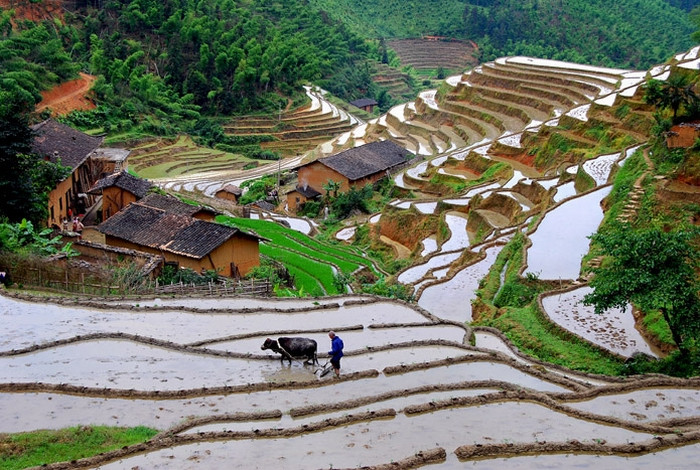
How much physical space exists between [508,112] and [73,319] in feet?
120

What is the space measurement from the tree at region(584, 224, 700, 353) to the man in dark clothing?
4944mm

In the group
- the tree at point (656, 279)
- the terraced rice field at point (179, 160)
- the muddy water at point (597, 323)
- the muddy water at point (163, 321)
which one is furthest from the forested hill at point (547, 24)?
the tree at point (656, 279)

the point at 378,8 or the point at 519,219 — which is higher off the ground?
the point at 378,8

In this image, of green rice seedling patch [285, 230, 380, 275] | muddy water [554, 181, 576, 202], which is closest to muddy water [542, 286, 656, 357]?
muddy water [554, 181, 576, 202]

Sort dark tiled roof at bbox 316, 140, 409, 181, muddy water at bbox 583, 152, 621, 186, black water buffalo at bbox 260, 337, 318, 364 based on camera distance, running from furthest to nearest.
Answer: dark tiled roof at bbox 316, 140, 409, 181, muddy water at bbox 583, 152, 621, 186, black water buffalo at bbox 260, 337, 318, 364

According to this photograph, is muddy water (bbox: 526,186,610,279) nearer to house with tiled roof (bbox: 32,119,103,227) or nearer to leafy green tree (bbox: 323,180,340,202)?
house with tiled roof (bbox: 32,119,103,227)

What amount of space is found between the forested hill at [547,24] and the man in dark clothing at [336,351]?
77.0 m

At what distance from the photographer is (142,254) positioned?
19.7 m

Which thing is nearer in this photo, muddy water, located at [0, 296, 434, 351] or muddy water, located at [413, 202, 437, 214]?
muddy water, located at [0, 296, 434, 351]

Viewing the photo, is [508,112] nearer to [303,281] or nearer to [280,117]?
[280,117]

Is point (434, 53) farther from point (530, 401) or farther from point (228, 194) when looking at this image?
point (530, 401)

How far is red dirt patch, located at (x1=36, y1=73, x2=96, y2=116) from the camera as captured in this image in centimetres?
4575

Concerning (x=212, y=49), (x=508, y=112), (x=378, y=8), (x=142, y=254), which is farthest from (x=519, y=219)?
(x=378, y=8)

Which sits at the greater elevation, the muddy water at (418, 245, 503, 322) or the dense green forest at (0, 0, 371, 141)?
the dense green forest at (0, 0, 371, 141)
